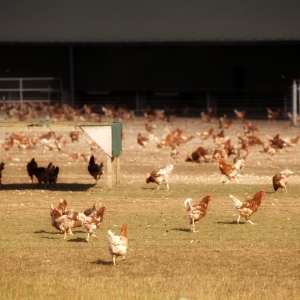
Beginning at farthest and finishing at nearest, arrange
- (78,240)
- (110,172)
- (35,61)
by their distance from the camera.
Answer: (35,61)
(110,172)
(78,240)

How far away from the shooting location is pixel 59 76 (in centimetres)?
4912

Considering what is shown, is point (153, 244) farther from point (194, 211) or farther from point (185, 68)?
point (185, 68)

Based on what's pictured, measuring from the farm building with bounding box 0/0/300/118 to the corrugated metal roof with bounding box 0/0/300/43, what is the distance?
0.05 meters

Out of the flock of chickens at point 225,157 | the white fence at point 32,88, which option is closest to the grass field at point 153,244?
the flock of chickens at point 225,157

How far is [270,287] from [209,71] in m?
36.5

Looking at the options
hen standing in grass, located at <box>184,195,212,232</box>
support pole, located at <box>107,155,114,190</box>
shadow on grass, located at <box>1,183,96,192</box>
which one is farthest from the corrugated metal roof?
hen standing in grass, located at <box>184,195,212,232</box>

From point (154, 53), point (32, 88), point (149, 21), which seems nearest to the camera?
point (149, 21)

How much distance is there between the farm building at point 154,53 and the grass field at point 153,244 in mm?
23183

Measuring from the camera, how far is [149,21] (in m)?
46.2

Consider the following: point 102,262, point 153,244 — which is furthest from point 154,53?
point 102,262

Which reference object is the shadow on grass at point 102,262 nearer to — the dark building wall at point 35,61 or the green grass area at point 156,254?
the green grass area at point 156,254

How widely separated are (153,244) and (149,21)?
111 ft

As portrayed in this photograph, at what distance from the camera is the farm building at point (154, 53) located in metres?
44.6

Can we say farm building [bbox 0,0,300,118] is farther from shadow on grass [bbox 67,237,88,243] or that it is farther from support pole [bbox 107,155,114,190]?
shadow on grass [bbox 67,237,88,243]
